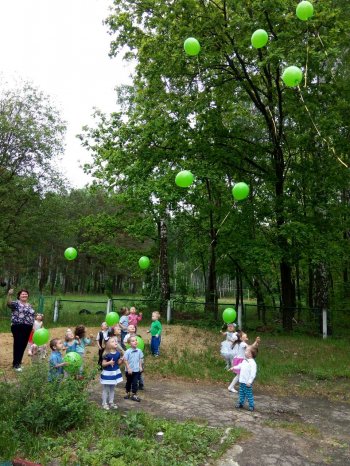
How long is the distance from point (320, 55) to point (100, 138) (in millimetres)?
9191

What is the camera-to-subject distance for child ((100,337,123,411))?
6.75 m

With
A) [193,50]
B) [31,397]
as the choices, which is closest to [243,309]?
[193,50]

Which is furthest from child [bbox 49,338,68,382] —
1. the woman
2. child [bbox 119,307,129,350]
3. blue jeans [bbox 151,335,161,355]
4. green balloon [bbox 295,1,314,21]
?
green balloon [bbox 295,1,314,21]

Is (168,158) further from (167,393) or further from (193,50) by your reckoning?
(167,393)

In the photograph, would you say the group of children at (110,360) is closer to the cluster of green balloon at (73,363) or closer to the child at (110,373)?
the child at (110,373)

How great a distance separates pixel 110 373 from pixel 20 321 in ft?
9.45

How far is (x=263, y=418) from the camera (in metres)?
6.96

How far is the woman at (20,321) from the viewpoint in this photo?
8547mm

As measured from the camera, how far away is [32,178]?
20.8 metres

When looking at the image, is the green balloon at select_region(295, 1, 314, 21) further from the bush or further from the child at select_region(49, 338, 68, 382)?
the bush

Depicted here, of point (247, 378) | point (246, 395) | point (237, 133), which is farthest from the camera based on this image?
point (237, 133)

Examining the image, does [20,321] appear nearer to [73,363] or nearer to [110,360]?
[73,363]

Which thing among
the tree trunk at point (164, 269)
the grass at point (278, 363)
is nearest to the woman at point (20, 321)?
the grass at point (278, 363)

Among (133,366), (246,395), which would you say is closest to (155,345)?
(133,366)
